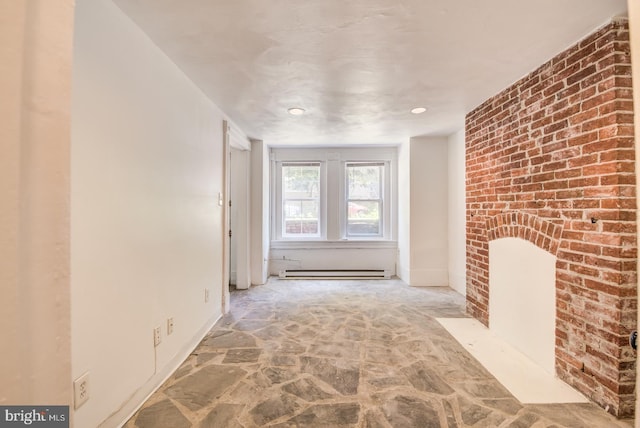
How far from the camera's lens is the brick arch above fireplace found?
2066 mm

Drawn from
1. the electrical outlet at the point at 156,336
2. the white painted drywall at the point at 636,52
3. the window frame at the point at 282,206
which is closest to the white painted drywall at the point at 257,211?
the window frame at the point at 282,206

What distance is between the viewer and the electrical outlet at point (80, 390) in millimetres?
1293

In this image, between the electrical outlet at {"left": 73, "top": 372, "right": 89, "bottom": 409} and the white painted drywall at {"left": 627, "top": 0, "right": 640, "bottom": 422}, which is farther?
the electrical outlet at {"left": 73, "top": 372, "right": 89, "bottom": 409}

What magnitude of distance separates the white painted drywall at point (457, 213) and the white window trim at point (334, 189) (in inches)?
39.6

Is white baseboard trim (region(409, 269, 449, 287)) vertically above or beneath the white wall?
beneath

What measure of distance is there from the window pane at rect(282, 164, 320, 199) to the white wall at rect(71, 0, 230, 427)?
9.19 feet

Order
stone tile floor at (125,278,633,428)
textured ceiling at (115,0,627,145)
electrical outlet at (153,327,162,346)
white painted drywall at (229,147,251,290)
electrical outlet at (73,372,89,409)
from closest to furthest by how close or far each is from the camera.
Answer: electrical outlet at (73,372,89,409) < textured ceiling at (115,0,627,145) < stone tile floor at (125,278,633,428) < electrical outlet at (153,327,162,346) < white painted drywall at (229,147,251,290)

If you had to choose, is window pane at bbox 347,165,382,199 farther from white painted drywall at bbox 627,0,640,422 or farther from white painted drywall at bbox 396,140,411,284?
white painted drywall at bbox 627,0,640,422

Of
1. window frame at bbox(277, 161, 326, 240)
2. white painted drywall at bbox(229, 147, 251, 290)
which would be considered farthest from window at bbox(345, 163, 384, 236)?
white painted drywall at bbox(229, 147, 251, 290)

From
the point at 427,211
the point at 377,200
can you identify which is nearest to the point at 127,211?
the point at 427,211

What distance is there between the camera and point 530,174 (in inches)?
90.5

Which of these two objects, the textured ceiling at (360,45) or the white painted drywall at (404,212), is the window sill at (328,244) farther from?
the textured ceiling at (360,45)

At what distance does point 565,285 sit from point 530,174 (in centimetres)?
87

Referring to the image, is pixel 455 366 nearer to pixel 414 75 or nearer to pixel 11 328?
pixel 414 75
